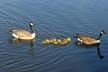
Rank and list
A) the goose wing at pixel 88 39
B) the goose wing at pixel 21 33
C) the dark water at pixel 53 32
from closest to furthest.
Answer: the dark water at pixel 53 32, the goose wing at pixel 21 33, the goose wing at pixel 88 39

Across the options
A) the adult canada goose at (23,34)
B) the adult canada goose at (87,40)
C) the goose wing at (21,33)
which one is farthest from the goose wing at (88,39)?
the goose wing at (21,33)

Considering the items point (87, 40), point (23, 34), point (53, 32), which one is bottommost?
point (87, 40)

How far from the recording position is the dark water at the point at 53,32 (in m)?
20.8

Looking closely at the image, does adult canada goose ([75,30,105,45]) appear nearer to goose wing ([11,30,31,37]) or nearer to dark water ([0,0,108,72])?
dark water ([0,0,108,72])

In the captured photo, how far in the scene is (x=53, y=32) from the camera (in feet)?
85.7

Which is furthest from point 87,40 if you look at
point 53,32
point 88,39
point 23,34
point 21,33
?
point 21,33

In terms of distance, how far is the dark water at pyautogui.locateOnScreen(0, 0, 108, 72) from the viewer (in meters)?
20.8

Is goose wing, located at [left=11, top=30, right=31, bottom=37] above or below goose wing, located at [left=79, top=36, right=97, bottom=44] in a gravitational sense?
above

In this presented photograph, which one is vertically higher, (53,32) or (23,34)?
(53,32)

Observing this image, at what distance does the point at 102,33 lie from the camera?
25578 mm

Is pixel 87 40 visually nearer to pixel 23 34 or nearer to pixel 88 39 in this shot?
pixel 88 39

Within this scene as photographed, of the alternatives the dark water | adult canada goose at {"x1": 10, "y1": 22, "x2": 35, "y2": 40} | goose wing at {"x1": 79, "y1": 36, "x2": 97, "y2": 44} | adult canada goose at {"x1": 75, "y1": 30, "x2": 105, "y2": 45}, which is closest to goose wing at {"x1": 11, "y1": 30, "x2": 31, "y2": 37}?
adult canada goose at {"x1": 10, "y1": 22, "x2": 35, "y2": 40}

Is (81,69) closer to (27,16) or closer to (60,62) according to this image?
(60,62)

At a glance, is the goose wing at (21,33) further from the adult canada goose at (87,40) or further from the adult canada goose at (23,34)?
the adult canada goose at (87,40)
